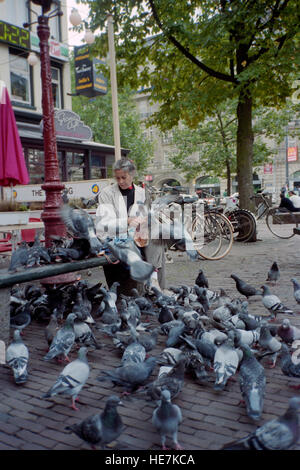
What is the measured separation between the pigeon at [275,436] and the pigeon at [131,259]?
165 cm

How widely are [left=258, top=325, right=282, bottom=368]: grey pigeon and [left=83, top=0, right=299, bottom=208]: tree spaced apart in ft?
22.7

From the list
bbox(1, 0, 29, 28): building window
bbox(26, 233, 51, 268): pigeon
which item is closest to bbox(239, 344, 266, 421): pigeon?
bbox(26, 233, 51, 268): pigeon

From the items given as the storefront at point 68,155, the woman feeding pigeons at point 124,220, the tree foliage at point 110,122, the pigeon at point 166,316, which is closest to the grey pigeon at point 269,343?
the pigeon at point 166,316

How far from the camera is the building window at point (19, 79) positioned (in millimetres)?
16898

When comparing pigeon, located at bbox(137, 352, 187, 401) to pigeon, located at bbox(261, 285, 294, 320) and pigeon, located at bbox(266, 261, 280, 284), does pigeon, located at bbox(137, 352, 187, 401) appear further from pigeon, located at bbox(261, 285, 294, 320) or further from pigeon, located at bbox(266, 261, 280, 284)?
pigeon, located at bbox(266, 261, 280, 284)

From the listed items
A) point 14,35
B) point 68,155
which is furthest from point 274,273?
point 14,35

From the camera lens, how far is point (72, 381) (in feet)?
8.38

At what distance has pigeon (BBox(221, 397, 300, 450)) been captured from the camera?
5.89 feet

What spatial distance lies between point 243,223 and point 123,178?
20.9 ft

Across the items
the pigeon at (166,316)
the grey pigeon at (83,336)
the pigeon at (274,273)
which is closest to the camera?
the grey pigeon at (83,336)

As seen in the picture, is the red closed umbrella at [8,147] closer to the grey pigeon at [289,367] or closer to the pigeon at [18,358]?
the pigeon at [18,358]

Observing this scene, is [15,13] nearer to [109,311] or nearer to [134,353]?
[109,311]

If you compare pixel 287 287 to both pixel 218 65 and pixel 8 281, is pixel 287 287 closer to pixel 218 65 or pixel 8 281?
pixel 8 281
